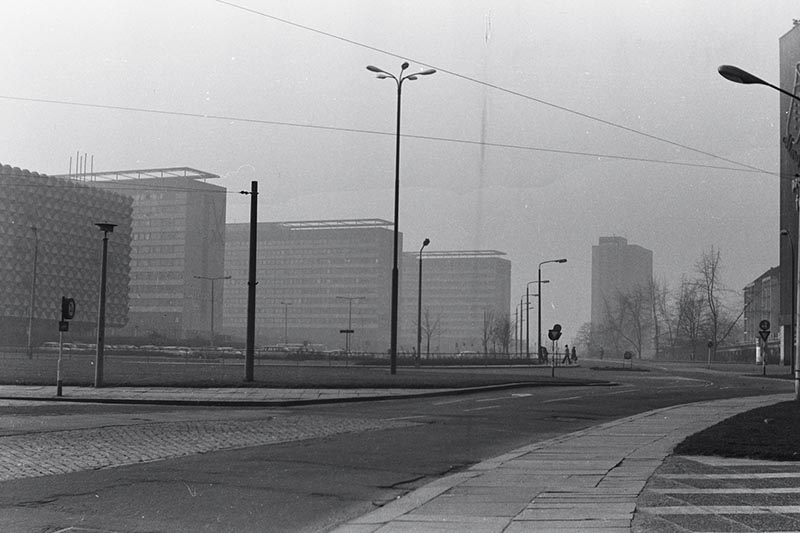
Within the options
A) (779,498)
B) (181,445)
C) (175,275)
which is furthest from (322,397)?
(175,275)

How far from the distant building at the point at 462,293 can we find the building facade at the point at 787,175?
79.4 meters

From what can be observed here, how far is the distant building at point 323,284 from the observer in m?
176

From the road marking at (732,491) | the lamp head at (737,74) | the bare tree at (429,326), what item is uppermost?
the lamp head at (737,74)

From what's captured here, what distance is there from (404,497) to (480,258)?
161 m

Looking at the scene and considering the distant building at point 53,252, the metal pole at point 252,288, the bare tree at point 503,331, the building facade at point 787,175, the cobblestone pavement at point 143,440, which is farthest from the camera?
the bare tree at point 503,331

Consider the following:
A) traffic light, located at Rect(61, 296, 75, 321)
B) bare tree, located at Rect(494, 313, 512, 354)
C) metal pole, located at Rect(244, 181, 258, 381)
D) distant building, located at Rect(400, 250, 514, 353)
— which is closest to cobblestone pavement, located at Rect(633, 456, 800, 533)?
traffic light, located at Rect(61, 296, 75, 321)

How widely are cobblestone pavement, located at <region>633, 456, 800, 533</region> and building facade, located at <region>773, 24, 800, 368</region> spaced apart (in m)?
73.7

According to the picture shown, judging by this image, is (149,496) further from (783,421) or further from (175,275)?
(175,275)

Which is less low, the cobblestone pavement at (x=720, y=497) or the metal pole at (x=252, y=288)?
the metal pole at (x=252, y=288)

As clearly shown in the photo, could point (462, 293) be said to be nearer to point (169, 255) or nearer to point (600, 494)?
point (169, 255)

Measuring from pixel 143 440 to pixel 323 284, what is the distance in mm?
165861

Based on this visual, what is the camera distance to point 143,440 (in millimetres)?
14008

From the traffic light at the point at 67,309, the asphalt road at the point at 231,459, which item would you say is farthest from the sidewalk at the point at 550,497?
the traffic light at the point at 67,309

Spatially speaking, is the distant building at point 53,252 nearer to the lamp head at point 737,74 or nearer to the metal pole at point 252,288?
the metal pole at point 252,288
